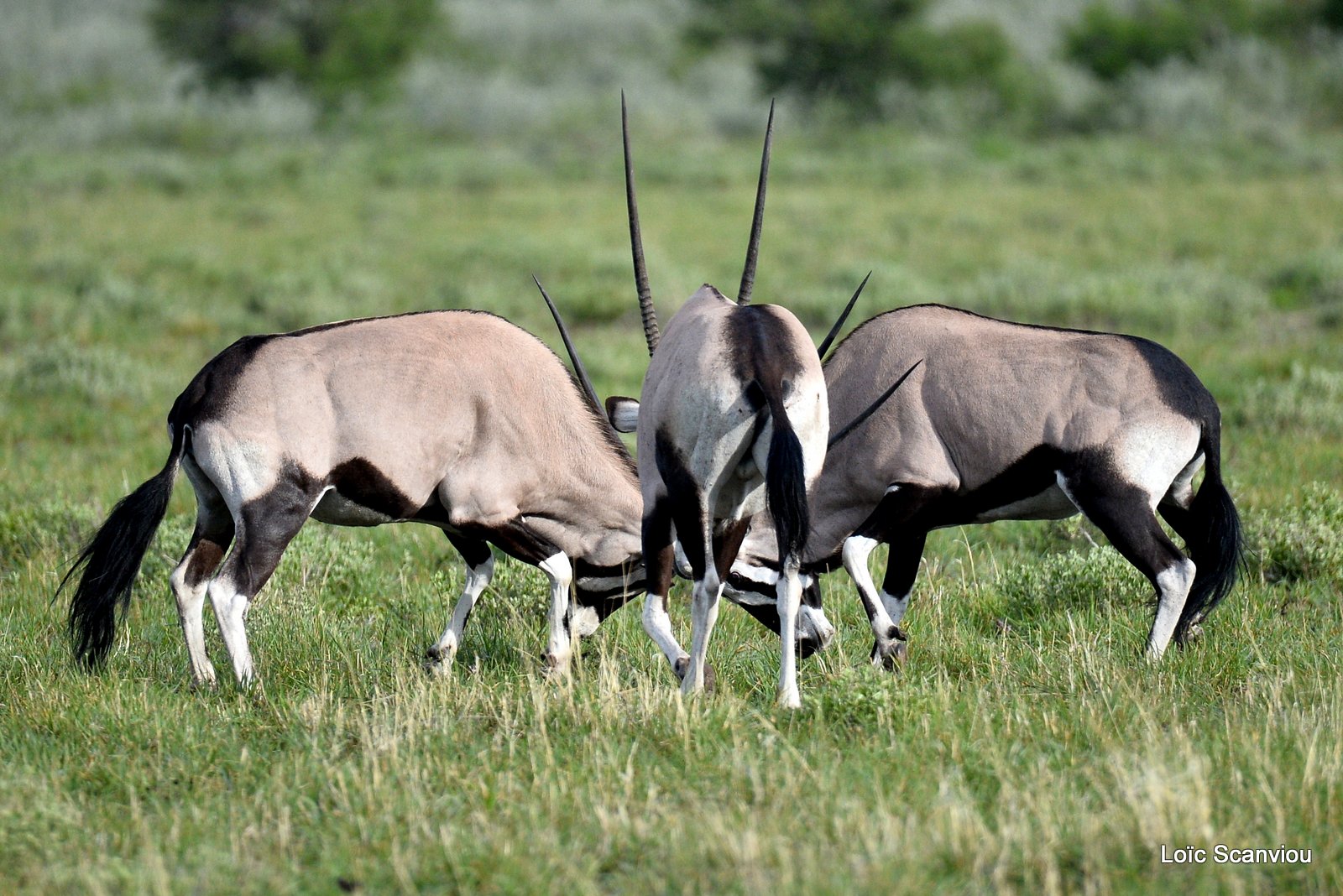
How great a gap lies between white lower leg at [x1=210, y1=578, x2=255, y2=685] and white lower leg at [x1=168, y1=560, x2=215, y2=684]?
138 mm

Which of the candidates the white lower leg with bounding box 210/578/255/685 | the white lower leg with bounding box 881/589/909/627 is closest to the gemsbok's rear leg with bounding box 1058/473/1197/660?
the white lower leg with bounding box 881/589/909/627

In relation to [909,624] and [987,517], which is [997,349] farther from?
[909,624]

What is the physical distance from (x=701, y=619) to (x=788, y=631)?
300mm

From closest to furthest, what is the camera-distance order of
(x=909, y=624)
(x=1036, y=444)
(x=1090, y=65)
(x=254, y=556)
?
(x=254, y=556), (x=1036, y=444), (x=909, y=624), (x=1090, y=65)

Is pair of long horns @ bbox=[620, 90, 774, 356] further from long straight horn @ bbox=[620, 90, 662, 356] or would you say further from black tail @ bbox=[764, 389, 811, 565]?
black tail @ bbox=[764, 389, 811, 565]

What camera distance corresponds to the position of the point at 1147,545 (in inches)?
216

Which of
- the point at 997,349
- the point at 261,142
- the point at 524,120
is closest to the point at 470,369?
the point at 997,349

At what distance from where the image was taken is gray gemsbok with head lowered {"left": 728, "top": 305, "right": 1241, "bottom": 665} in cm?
554

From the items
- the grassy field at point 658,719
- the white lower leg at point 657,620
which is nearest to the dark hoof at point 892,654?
the grassy field at point 658,719

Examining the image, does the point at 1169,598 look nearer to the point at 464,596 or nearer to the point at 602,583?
the point at 602,583

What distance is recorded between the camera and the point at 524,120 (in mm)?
37844

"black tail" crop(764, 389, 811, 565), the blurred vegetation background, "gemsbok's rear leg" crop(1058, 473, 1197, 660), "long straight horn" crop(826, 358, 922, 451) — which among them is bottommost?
the blurred vegetation background

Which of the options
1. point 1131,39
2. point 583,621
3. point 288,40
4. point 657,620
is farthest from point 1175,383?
point 288,40

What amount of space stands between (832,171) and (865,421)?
20957 mm
